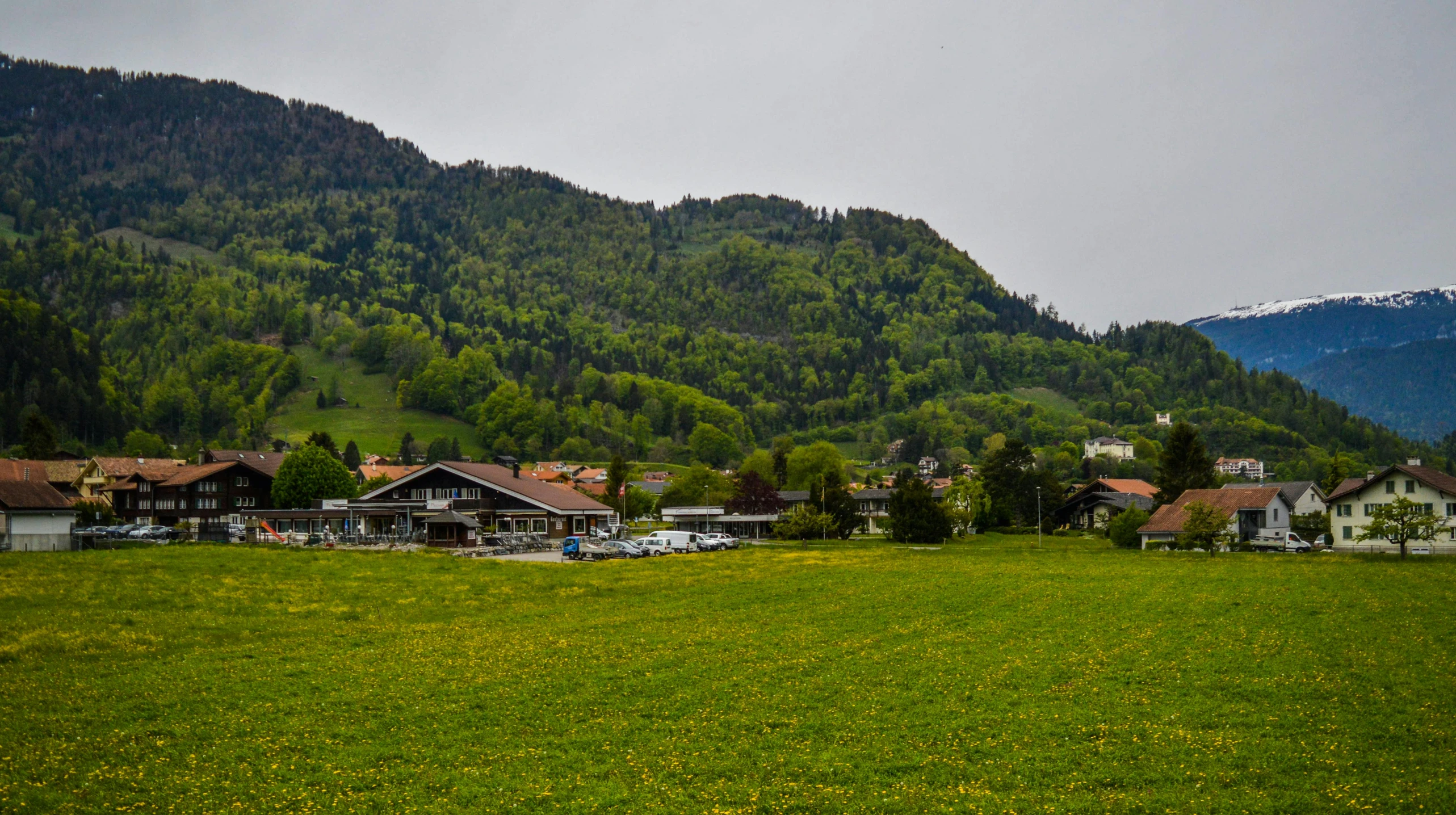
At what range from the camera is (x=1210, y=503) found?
67.9 metres

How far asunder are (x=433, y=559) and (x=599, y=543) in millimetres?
14846

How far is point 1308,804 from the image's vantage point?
12.2m

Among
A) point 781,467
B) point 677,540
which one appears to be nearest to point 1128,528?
point 677,540

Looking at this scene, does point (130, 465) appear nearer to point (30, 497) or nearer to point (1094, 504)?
point (30, 497)

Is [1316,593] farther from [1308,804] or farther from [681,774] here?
[681,774]

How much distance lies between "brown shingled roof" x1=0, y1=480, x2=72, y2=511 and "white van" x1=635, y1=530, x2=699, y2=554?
3515cm

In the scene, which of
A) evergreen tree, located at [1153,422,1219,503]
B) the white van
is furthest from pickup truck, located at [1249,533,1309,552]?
the white van

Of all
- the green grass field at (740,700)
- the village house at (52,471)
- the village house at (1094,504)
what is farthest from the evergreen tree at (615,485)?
the green grass field at (740,700)

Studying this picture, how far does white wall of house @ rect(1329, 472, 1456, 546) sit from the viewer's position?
213ft

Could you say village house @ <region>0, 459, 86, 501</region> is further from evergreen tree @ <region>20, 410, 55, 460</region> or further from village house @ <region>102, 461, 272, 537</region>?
village house @ <region>102, 461, 272, 537</region>

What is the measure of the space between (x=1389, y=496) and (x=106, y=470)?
12479 centimetres

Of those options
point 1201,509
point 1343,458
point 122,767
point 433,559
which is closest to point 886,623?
point 122,767

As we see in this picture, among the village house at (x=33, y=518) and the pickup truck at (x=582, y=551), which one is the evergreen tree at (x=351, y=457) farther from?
the pickup truck at (x=582, y=551)

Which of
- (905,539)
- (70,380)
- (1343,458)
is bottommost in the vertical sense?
(905,539)
